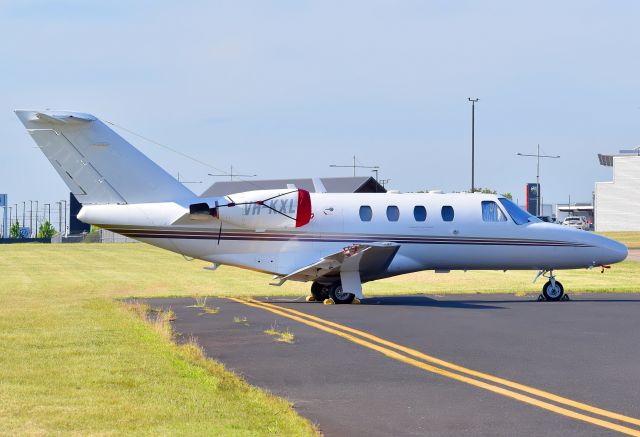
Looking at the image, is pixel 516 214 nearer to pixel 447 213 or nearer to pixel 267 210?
pixel 447 213

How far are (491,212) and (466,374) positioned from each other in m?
14.6

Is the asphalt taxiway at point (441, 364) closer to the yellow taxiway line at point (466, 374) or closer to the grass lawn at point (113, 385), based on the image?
the yellow taxiway line at point (466, 374)

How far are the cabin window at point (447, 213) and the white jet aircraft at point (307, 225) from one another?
3 cm

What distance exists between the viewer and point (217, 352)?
50.4ft

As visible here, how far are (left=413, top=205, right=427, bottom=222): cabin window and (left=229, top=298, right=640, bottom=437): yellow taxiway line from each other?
20.7 feet

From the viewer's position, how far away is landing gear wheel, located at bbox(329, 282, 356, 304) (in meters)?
25.9

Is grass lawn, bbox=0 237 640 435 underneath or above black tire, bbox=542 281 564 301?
underneath

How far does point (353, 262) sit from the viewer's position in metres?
25.2

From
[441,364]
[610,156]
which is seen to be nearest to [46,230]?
[610,156]

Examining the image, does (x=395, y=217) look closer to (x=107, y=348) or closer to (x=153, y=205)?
(x=153, y=205)

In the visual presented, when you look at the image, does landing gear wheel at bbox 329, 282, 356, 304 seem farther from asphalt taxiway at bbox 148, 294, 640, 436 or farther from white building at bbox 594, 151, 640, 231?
white building at bbox 594, 151, 640, 231

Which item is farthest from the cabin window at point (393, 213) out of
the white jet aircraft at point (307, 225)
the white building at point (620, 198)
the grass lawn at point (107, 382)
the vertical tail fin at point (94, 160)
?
the white building at point (620, 198)

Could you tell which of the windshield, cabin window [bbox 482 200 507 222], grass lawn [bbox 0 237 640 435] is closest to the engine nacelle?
grass lawn [bbox 0 237 640 435]

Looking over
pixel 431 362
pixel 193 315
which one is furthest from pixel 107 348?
pixel 193 315
